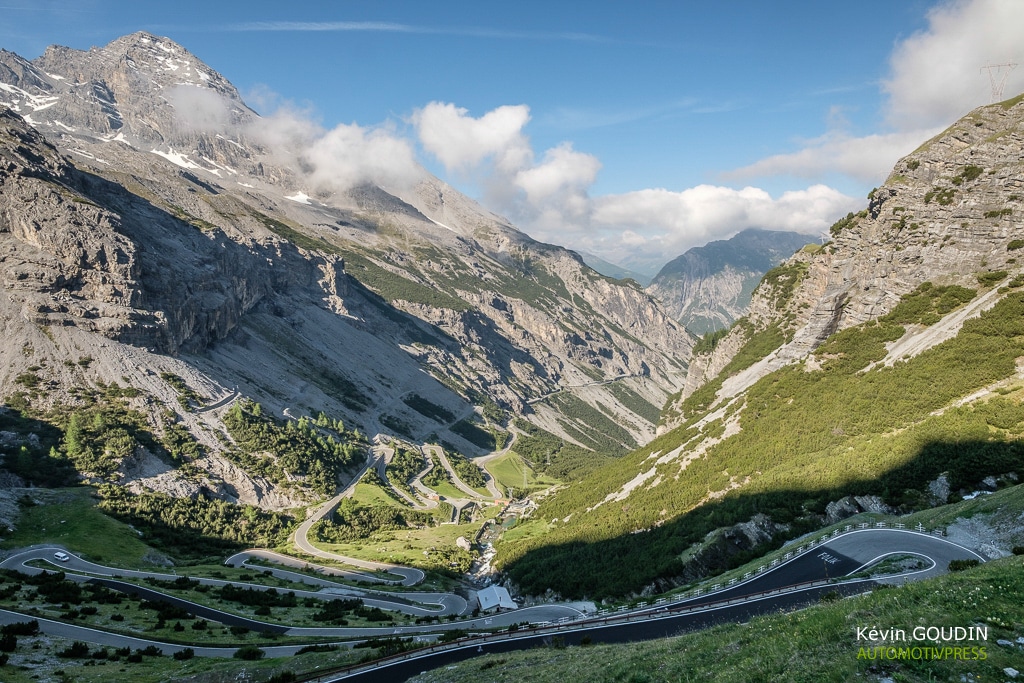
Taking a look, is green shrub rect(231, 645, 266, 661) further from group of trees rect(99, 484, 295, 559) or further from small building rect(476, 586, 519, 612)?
group of trees rect(99, 484, 295, 559)

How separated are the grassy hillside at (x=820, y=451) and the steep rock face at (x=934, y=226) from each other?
4.59 m

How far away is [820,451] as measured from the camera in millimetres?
55594

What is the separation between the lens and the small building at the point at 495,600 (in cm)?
6125

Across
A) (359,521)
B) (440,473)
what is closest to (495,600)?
(359,521)

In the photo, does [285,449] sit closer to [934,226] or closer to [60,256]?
[60,256]

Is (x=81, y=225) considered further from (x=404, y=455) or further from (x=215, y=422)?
(x=404, y=455)

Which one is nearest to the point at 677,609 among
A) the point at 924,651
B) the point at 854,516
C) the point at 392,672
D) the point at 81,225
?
the point at 854,516

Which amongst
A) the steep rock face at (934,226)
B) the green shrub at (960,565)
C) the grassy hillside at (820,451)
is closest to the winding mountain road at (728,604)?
the green shrub at (960,565)

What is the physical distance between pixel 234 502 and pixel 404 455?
64.9 meters

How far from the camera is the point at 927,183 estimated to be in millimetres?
72375

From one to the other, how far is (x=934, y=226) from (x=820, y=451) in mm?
36136

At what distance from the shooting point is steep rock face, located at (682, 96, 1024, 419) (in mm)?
59969

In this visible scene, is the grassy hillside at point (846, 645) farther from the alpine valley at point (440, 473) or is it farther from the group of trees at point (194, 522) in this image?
the group of trees at point (194, 522)

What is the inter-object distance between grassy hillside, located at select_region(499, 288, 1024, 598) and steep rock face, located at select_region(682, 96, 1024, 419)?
181 inches
